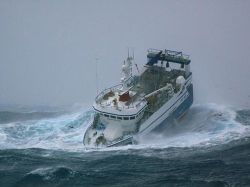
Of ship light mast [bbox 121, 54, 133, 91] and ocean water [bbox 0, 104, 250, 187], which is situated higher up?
ship light mast [bbox 121, 54, 133, 91]

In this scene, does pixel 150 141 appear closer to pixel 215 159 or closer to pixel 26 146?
pixel 215 159

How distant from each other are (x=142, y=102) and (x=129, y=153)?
6580 mm

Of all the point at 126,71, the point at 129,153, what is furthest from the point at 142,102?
the point at 129,153

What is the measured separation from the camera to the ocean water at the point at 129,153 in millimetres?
37750

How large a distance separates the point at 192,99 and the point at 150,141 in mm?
10352

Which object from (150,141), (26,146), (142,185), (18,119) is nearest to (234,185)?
(142,185)

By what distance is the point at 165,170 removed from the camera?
3903 centimetres

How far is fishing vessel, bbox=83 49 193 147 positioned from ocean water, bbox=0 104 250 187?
1.23 meters

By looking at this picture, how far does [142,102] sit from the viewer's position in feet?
157

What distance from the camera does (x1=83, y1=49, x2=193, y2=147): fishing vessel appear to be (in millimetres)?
45969

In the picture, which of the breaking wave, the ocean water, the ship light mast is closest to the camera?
the ocean water

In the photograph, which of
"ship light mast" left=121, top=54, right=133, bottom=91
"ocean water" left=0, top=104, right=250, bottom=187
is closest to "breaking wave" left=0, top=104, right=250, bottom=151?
"ocean water" left=0, top=104, right=250, bottom=187

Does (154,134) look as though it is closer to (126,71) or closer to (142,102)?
(142,102)

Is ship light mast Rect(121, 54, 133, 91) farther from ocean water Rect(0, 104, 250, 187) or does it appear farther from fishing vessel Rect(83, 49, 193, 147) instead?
ocean water Rect(0, 104, 250, 187)
